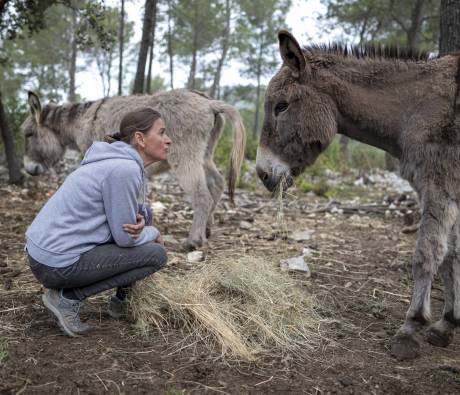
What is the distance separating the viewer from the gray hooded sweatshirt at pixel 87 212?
102 inches

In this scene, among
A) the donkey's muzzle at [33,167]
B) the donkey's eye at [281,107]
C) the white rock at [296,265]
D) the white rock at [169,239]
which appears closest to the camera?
the donkey's eye at [281,107]

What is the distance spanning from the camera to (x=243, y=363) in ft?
8.38

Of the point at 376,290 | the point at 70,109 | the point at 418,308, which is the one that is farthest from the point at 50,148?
the point at 418,308

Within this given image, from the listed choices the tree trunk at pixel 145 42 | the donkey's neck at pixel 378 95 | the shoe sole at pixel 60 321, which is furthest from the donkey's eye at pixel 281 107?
the tree trunk at pixel 145 42

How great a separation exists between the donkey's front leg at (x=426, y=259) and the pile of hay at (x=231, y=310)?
1.92 ft

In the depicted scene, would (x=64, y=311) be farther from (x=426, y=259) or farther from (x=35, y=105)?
(x=35, y=105)

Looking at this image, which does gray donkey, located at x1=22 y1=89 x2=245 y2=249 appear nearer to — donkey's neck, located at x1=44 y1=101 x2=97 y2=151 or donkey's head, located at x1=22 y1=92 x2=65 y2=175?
donkey's neck, located at x1=44 y1=101 x2=97 y2=151

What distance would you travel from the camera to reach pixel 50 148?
723 centimetres

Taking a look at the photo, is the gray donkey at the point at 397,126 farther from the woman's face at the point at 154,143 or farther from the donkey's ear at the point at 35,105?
the donkey's ear at the point at 35,105

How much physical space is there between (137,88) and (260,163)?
630cm

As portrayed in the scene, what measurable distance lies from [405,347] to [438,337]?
0.39 meters

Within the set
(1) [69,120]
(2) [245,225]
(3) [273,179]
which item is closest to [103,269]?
(3) [273,179]

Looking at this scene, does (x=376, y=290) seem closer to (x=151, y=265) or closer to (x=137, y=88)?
(x=151, y=265)

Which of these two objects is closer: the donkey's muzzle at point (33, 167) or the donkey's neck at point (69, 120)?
the donkey's neck at point (69, 120)
